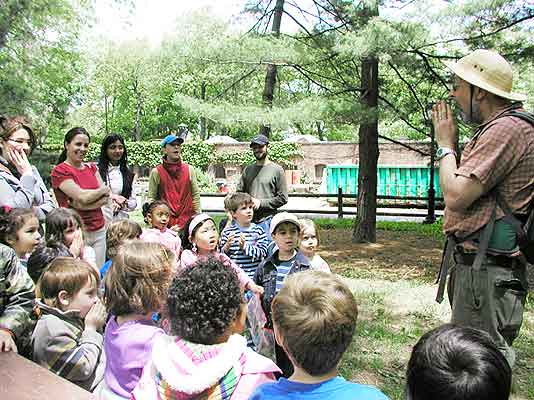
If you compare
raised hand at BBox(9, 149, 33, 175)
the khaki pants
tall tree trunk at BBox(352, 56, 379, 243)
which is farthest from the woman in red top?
tall tree trunk at BBox(352, 56, 379, 243)

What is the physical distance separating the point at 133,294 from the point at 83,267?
1.56 ft

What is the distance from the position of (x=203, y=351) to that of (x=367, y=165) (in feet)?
27.6

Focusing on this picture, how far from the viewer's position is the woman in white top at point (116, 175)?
15.3 ft

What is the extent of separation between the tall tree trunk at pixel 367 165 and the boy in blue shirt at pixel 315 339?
7945 millimetres

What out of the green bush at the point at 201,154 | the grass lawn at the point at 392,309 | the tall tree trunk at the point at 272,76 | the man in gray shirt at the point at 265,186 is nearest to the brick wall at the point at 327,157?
the green bush at the point at 201,154

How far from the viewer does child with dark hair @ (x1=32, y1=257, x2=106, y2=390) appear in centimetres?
222

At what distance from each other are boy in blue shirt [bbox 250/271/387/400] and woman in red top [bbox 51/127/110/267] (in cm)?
291

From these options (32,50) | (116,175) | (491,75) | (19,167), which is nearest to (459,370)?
(491,75)

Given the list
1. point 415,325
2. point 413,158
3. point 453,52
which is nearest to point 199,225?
point 415,325

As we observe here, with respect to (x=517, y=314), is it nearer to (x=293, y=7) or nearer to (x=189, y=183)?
(x=189, y=183)

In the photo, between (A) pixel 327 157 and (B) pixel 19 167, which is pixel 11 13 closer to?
(B) pixel 19 167

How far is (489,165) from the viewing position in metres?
2.14

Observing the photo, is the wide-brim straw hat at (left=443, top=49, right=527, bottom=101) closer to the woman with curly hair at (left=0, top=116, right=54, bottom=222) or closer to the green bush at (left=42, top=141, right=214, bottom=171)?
the woman with curly hair at (left=0, top=116, right=54, bottom=222)

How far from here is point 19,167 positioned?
359 centimetres
